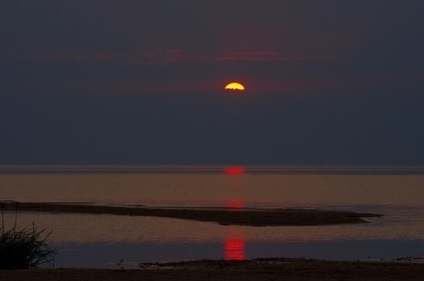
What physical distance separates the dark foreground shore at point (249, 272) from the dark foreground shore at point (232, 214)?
966 inches

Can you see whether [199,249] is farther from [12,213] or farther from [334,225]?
[12,213]

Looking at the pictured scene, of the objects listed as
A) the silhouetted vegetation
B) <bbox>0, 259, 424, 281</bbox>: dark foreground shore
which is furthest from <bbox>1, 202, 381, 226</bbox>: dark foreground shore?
the silhouetted vegetation

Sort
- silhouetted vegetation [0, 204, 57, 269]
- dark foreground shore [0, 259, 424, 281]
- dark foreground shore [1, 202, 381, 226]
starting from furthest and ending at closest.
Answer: dark foreground shore [1, 202, 381, 226] → silhouetted vegetation [0, 204, 57, 269] → dark foreground shore [0, 259, 424, 281]

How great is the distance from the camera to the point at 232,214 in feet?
199

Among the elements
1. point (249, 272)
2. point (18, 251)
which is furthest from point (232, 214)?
point (249, 272)

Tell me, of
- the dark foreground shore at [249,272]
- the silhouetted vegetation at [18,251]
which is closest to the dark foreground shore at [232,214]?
the dark foreground shore at [249,272]

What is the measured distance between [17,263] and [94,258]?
5682 millimetres

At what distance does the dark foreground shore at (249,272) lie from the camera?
2323 cm

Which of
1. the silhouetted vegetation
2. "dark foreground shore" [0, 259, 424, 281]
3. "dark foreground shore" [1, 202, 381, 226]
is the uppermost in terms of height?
"dark foreground shore" [1, 202, 381, 226]

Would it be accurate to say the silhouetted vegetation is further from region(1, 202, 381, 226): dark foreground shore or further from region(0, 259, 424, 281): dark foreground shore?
region(1, 202, 381, 226): dark foreground shore

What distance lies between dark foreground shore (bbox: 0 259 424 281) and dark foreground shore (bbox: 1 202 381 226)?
2454 centimetres

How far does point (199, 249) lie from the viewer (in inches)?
1447

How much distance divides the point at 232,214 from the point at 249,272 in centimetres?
3504

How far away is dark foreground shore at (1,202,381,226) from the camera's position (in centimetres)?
5475
